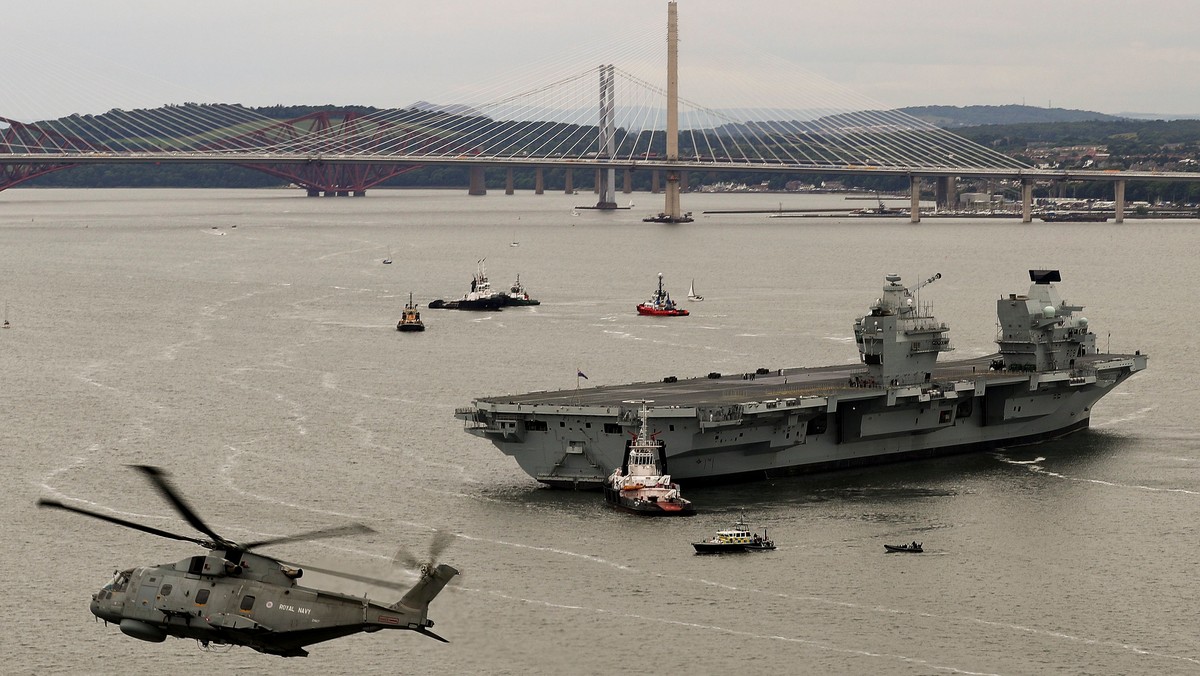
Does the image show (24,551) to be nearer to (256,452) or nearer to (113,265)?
(256,452)

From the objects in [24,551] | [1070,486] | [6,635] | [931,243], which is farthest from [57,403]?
[931,243]

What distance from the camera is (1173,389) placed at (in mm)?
66875

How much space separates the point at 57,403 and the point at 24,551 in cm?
2165

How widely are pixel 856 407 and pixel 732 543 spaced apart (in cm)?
1206

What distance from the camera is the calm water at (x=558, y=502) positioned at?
34.9m

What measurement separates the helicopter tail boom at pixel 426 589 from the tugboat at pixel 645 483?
19313 mm

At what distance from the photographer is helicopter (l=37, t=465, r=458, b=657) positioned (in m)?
26.0

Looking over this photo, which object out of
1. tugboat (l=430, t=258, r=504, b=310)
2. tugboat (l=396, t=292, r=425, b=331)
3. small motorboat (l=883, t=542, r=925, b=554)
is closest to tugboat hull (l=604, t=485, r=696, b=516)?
small motorboat (l=883, t=542, r=925, b=554)

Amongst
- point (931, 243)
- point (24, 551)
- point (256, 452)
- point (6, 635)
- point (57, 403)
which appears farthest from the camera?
point (931, 243)

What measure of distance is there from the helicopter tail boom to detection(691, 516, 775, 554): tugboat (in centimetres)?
1610

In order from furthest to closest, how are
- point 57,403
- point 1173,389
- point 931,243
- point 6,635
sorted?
point 931,243
point 1173,389
point 57,403
point 6,635

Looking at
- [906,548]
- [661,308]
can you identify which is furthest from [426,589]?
[661,308]

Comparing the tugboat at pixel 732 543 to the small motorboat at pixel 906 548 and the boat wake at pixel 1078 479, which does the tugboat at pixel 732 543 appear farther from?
the boat wake at pixel 1078 479

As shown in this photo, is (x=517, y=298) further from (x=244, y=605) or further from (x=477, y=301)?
(x=244, y=605)
